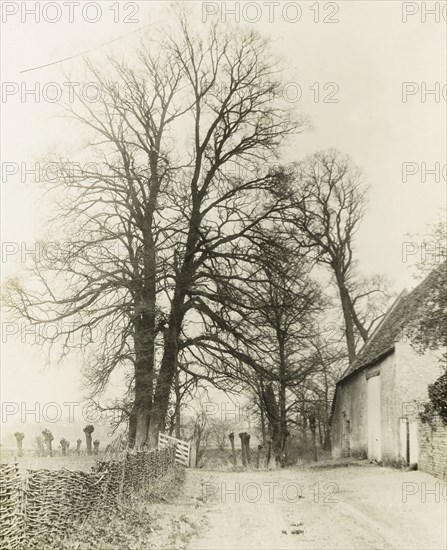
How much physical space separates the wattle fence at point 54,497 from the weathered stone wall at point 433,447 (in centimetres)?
803

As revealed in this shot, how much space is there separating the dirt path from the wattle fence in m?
1.87

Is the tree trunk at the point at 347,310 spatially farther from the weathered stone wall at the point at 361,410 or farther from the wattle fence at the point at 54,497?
the wattle fence at the point at 54,497

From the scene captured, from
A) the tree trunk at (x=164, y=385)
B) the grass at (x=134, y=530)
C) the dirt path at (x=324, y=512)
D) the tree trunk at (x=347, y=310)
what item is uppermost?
the tree trunk at (x=347, y=310)

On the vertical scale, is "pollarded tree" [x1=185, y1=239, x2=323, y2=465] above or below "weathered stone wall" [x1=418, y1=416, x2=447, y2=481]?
above

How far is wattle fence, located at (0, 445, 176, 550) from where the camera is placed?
8.63 metres

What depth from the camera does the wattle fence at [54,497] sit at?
28.3 feet

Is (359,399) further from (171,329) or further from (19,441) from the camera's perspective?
(19,441)

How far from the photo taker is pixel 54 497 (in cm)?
986

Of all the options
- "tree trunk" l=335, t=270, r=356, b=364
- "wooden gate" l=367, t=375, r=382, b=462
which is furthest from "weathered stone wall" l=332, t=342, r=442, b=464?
"tree trunk" l=335, t=270, r=356, b=364

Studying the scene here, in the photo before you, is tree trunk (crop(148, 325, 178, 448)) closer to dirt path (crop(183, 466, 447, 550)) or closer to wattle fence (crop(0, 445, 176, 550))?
dirt path (crop(183, 466, 447, 550))

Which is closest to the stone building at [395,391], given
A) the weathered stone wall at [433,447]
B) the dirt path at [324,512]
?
the weathered stone wall at [433,447]

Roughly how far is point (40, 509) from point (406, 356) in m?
15.4

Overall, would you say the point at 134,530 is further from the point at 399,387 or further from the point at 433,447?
the point at 399,387

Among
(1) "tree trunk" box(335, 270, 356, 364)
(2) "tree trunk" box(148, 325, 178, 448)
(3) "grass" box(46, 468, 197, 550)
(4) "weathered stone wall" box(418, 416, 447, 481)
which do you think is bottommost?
(3) "grass" box(46, 468, 197, 550)
